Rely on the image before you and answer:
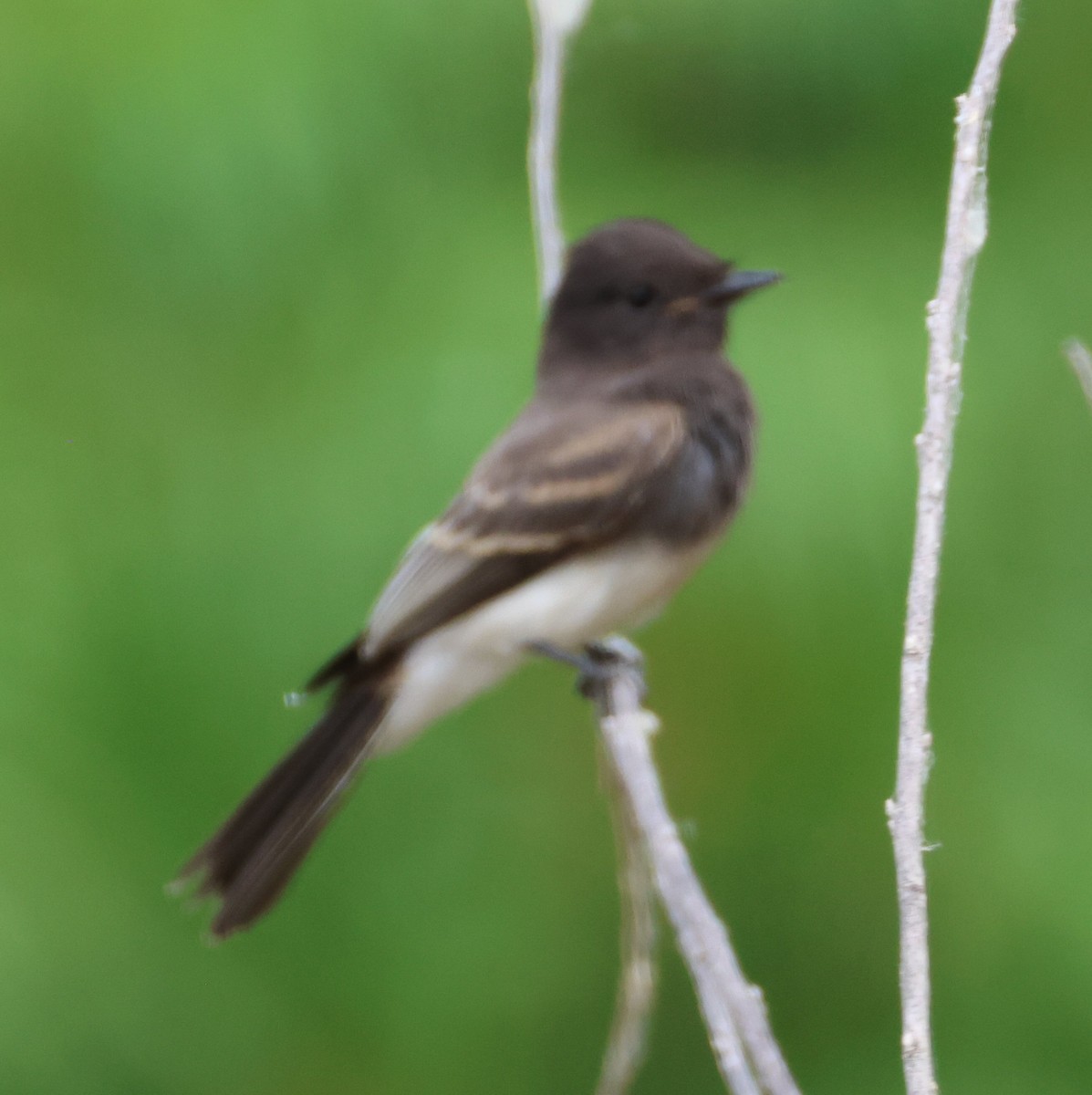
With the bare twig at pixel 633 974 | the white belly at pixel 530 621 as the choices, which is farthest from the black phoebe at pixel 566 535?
the bare twig at pixel 633 974

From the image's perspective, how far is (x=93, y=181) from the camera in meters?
1.39

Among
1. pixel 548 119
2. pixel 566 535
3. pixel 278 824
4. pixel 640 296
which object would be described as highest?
pixel 548 119

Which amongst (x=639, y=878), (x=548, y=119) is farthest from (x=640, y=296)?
(x=639, y=878)

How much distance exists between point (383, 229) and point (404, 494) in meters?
0.26

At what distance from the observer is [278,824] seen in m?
1.24

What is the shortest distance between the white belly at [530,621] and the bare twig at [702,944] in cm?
30

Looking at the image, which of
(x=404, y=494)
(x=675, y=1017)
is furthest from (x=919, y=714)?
(x=675, y=1017)

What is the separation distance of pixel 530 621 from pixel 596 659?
8 centimetres

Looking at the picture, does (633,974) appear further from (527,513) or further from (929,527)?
(527,513)

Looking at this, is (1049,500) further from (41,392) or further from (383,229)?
(41,392)

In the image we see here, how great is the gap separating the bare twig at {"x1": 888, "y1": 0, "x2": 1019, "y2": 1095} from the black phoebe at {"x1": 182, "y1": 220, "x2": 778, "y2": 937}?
0.45 m

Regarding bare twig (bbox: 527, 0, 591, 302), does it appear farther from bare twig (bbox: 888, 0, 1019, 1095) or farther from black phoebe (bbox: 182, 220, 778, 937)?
bare twig (bbox: 888, 0, 1019, 1095)

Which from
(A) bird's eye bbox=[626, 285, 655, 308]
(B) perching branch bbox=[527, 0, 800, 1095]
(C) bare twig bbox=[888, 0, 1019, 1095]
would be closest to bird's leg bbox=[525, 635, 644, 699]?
(B) perching branch bbox=[527, 0, 800, 1095]

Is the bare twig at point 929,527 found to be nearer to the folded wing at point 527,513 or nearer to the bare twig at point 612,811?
the bare twig at point 612,811
